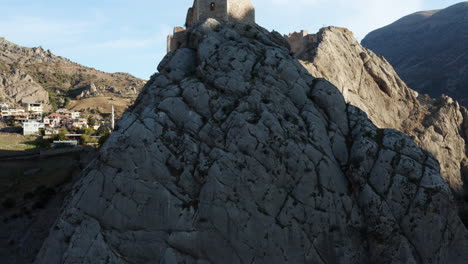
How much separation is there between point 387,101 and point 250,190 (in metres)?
38.3

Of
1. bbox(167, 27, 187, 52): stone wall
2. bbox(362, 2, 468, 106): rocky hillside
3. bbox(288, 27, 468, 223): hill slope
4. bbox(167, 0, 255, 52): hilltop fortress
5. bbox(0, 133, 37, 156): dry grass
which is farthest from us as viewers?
bbox(362, 2, 468, 106): rocky hillside

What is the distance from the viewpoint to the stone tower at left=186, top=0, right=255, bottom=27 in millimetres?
43469

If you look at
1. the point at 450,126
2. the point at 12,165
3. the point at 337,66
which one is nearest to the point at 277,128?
the point at 337,66

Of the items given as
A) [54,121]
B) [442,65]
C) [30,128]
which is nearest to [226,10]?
[30,128]

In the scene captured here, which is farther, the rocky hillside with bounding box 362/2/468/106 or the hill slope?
the rocky hillside with bounding box 362/2/468/106

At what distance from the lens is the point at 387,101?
56719 mm

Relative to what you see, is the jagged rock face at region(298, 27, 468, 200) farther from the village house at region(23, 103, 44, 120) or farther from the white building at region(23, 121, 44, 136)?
the village house at region(23, 103, 44, 120)

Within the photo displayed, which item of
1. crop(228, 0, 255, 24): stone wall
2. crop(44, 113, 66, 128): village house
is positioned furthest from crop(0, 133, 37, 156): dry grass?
crop(228, 0, 255, 24): stone wall

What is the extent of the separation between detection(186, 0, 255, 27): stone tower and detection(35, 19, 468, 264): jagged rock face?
40.6 feet

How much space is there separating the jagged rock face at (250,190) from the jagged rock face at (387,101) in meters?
18.5

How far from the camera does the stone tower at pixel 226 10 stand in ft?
143

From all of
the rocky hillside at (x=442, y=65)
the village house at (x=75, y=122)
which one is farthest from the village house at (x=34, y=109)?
the rocky hillside at (x=442, y=65)

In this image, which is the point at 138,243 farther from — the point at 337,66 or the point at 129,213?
the point at 337,66

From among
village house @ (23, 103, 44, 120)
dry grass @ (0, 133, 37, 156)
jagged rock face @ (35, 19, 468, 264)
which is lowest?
dry grass @ (0, 133, 37, 156)
